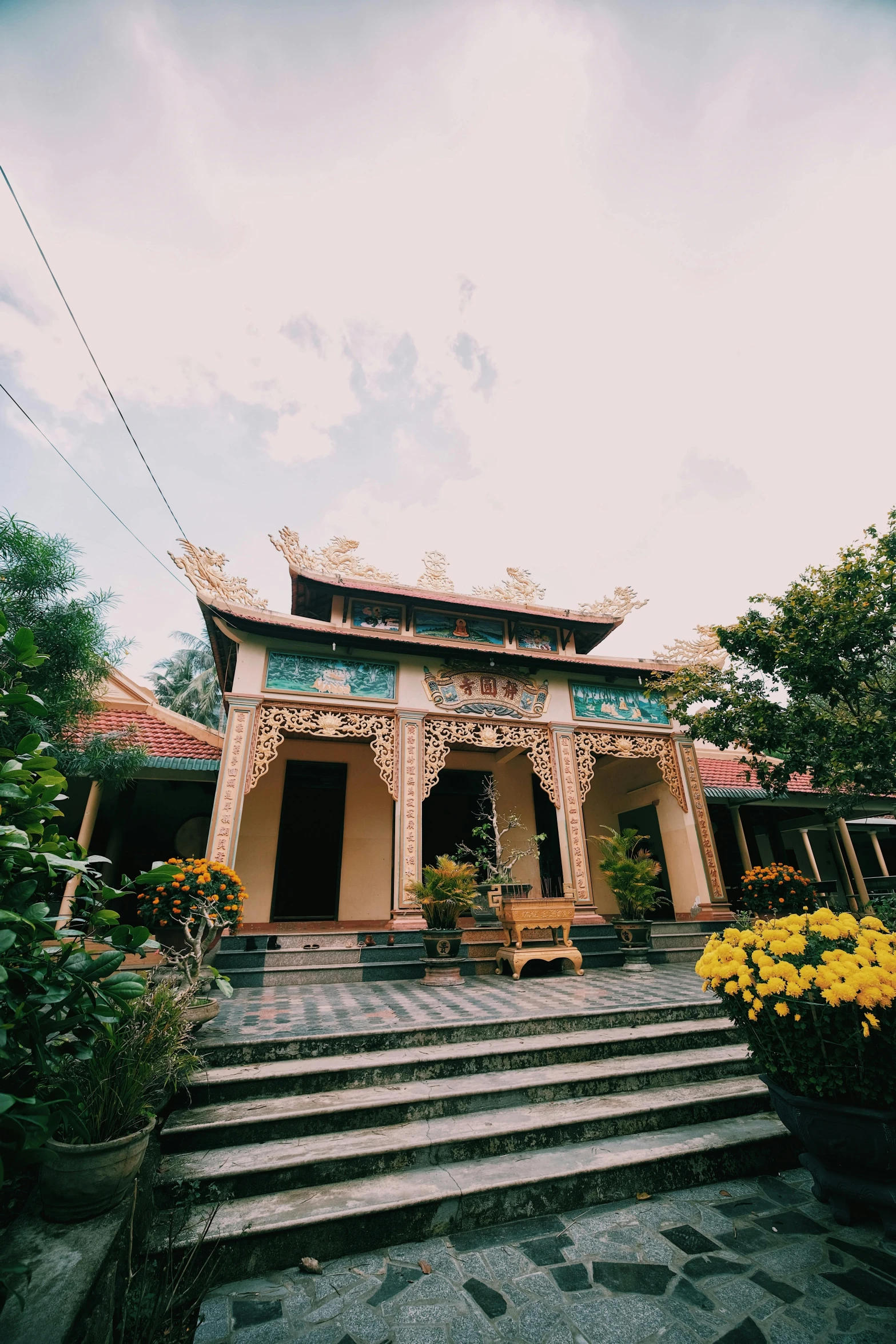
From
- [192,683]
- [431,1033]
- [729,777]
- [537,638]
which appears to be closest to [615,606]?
[537,638]

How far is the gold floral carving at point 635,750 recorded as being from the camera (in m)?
8.66

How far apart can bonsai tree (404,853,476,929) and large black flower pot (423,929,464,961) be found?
0.31 ft

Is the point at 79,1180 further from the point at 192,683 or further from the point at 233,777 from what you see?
the point at 192,683

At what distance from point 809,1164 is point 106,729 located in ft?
28.4

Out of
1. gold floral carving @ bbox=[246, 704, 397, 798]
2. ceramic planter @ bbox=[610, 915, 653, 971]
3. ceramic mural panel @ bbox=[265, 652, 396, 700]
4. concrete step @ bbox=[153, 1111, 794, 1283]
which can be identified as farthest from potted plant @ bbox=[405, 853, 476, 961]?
concrete step @ bbox=[153, 1111, 794, 1283]

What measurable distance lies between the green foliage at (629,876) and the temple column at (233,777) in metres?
4.73

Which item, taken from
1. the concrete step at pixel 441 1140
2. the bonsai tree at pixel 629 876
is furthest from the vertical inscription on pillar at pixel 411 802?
the concrete step at pixel 441 1140

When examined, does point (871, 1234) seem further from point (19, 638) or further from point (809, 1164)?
point (19, 638)

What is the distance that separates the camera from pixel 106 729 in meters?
7.95

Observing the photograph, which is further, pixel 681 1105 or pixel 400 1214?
pixel 681 1105

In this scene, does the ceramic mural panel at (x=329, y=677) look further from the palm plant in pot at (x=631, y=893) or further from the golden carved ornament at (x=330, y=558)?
the palm plant in pot at (x=631, y=893)

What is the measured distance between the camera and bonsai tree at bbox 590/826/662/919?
6977mm

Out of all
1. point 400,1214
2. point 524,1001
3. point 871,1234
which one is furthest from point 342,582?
point 871,1234

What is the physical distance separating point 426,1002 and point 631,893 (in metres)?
3.33
